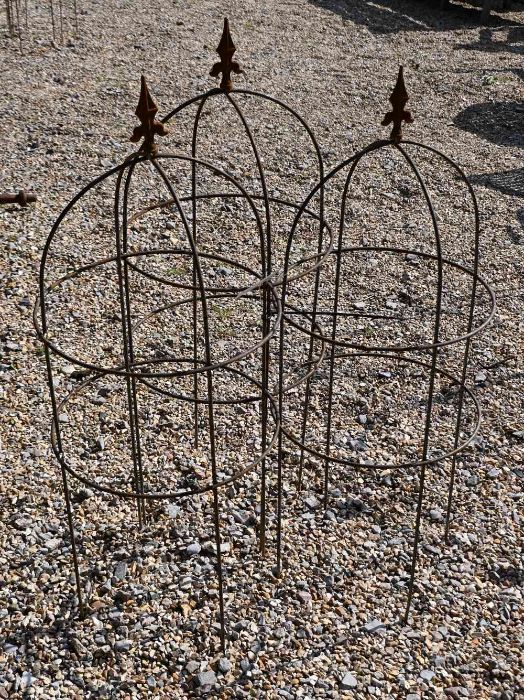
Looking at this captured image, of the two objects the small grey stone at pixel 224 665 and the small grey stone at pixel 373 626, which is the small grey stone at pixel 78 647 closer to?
the small grey stone at pixel 224 665

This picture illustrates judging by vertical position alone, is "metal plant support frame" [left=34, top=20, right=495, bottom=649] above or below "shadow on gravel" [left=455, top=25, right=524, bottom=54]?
below

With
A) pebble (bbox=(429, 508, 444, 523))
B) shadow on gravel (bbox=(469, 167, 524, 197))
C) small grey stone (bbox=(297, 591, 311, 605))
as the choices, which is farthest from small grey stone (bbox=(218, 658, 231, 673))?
shadow on gravel (bbox=(469, 167, 524, 197))

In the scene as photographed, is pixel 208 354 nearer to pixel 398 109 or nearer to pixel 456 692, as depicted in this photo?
pixel 398 109

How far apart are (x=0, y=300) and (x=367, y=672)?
137 inches

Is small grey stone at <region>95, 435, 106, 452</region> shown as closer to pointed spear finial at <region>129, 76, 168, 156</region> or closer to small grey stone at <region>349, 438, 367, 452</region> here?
small grey stone at <region>349, 438, 367, 452</region>

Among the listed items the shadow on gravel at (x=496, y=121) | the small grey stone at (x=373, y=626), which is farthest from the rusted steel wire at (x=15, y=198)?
the shadow on gravel at (x=496, y=121)

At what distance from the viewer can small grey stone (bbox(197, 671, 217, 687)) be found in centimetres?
298

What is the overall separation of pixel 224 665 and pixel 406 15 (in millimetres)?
12258

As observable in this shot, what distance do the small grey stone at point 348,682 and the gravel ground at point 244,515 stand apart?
29mm

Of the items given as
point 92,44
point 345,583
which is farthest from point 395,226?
point 92,44

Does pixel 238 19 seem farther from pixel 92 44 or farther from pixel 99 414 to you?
pixel 99 414

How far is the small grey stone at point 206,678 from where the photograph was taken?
298cm

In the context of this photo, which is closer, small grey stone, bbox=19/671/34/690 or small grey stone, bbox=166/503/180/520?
small grey stone, bbox=19/671/34/690

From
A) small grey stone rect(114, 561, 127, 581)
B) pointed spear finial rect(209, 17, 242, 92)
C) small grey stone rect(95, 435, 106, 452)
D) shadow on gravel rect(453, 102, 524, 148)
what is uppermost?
pointed spear finial rect(209, 17, 242, 92)
